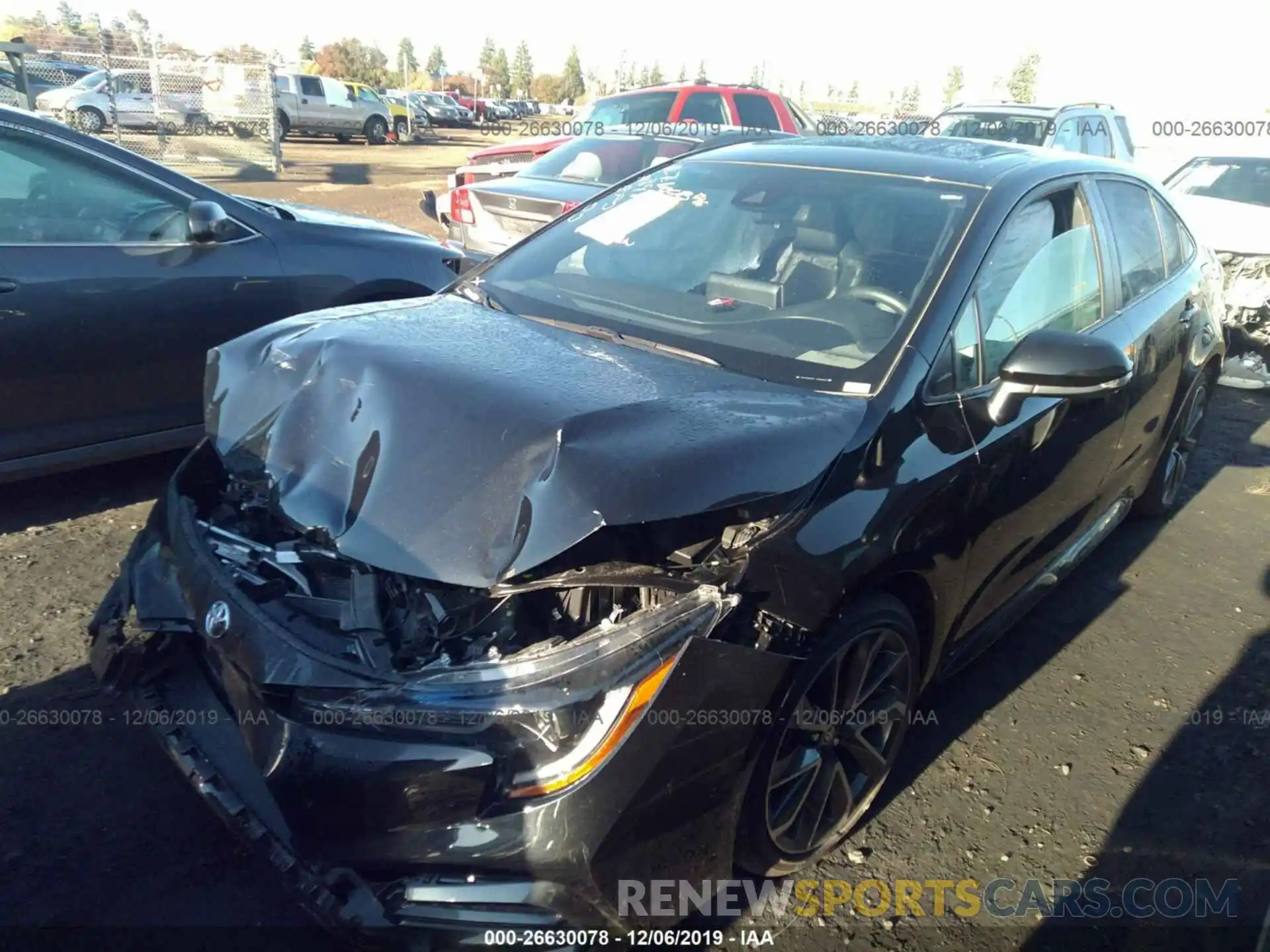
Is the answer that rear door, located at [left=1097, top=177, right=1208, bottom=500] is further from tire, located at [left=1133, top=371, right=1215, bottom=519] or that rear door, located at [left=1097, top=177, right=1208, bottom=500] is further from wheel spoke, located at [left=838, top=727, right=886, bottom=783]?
wheel spoke, located at [left=838, top=727, right=886, bottom=783]

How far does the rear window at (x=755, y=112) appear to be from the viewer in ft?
36.2

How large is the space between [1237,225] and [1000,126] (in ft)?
15.9

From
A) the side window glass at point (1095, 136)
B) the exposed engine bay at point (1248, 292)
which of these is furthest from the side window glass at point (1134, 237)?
the side window glass at point (1095, 136)

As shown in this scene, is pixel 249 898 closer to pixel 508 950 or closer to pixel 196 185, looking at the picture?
pixel 508 950

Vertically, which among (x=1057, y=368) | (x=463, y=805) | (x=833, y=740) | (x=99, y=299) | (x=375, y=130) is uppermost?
(x=1057, y=368)

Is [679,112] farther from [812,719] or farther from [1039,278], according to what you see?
[812,719]

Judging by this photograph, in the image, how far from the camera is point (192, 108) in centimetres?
1795

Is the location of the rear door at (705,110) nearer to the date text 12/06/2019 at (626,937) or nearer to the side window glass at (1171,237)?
the side window glass at (1171,237)

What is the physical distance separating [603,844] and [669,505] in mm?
678

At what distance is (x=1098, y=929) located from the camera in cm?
245

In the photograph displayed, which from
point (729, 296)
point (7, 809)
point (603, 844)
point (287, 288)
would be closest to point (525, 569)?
point (603, 844)

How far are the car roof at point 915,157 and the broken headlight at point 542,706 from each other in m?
2.02

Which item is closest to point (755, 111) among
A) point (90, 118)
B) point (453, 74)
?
point (90, 118)

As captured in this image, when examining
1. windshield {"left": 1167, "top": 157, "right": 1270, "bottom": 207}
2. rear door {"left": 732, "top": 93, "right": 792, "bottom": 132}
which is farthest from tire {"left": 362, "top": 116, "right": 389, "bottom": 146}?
windshield {"left": 1167, "top": 157, "right": 1270, "bottom": 207}
